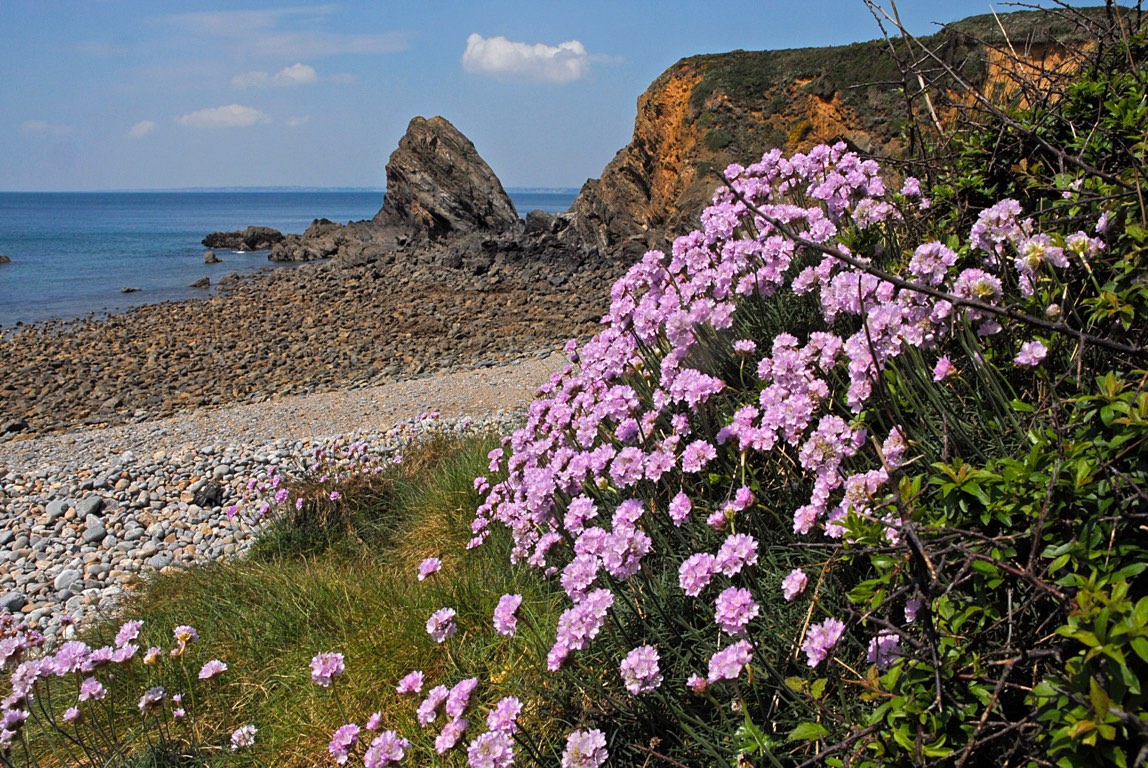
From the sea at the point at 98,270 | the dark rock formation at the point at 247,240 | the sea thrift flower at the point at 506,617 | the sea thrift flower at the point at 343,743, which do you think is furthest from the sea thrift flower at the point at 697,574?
the dark rock formation at the point at 247,240

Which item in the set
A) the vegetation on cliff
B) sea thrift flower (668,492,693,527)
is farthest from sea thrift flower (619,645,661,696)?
sea thrift flower (668,492,693,527)

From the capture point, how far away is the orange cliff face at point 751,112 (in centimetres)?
1512

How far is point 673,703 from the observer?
96.1 inches

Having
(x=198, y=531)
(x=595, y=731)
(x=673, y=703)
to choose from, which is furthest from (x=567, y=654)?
(x=198, y=531)

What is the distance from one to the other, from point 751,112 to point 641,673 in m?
17.1

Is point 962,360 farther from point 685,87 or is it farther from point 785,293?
point 685,87

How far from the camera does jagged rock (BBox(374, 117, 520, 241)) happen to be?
31.3 m

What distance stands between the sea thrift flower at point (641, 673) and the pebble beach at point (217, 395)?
15.1 feet

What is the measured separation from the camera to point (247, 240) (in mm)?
50188

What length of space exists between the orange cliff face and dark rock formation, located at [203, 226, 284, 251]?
36.0m

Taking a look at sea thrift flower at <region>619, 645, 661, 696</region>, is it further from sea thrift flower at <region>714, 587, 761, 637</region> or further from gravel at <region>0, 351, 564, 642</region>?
gravel at <region>0, 351, 564, 642</region>

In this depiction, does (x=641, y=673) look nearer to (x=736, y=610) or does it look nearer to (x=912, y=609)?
(x=736, y=610)

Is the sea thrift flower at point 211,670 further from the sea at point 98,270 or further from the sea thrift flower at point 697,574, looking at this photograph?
the sea at point 98,270

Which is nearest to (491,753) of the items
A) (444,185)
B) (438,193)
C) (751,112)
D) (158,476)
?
(158,476)
